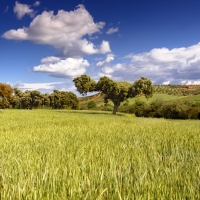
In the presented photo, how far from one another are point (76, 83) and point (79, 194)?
35544 millimetres

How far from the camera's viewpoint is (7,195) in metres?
2.70

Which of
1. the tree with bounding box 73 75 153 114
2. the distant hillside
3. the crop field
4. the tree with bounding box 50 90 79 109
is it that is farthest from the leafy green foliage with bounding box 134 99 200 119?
the tree with bounding box 50 90 79 109

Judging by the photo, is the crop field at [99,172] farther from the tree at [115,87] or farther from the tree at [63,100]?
the tree at [63,100]

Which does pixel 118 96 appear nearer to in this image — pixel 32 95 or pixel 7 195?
pixel 7 195

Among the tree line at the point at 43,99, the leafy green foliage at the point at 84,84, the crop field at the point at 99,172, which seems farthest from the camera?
the tree line at the point at 43,99

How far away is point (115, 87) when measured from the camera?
36.3 metres

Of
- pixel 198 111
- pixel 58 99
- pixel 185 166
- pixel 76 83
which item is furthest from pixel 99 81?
pixel 58 99

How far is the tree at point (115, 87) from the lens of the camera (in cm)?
3540

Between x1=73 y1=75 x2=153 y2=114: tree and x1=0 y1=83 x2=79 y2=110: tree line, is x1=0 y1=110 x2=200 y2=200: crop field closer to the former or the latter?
x1=73 y1=75 x2=153 y2=114: tree

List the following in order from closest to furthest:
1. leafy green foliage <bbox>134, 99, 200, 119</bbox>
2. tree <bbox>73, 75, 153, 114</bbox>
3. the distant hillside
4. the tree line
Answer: tree <bbox>73, 75, 153, 114</bbox> < leafy green foliage <bbox>134, 99, 200, 119</bbox> < the distant hillside < the tree line

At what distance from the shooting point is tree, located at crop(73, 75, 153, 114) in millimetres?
35397

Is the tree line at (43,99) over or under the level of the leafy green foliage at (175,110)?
over

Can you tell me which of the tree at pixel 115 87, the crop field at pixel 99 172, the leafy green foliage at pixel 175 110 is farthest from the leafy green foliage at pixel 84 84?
the crop field at pixel 99 172

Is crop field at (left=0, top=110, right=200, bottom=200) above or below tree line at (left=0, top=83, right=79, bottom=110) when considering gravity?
below
